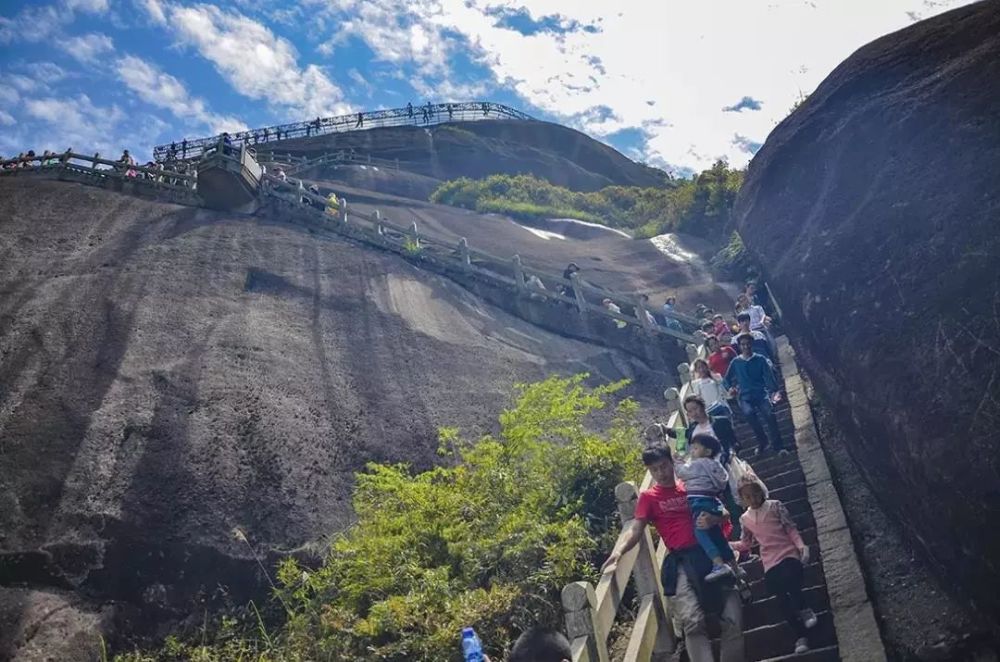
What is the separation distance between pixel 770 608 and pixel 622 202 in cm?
3647

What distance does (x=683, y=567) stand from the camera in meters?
6.07

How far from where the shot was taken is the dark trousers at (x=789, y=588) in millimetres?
6000

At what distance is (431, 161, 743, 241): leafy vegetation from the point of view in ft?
104

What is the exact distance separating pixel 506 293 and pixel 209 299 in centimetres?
755

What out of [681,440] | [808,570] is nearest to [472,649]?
[808,570]

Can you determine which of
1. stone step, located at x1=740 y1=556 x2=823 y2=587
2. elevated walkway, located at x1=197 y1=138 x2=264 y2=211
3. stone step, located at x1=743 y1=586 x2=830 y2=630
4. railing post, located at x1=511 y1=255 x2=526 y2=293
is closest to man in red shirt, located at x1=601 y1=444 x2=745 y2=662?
stone step, located at x1=743 y1=586 x2=830 y2=630

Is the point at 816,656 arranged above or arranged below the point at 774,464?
below

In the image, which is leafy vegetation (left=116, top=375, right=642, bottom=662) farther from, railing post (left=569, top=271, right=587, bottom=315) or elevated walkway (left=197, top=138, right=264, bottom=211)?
elevated walkway (left=197, top=138, right=264, bottom=211)

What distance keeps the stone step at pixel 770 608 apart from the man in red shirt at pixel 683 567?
2.77 feet

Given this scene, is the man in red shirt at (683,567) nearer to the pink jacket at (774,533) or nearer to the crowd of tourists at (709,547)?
the crowd of tourists at (709,547)

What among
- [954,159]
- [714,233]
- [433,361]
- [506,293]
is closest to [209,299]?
[433,361]

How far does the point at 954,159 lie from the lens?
6.86 meters

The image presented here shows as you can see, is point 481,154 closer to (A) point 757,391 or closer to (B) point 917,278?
(A) point 757,391

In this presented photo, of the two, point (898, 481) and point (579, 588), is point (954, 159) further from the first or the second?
point (579, 588)
